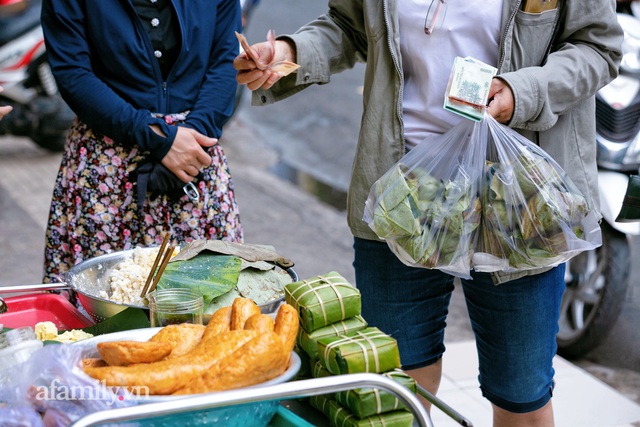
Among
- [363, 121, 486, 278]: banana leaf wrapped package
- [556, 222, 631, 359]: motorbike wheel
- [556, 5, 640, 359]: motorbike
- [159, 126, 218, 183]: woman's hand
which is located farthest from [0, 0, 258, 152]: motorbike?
[363, 121, 486, 278]: banana leaf wrapped package

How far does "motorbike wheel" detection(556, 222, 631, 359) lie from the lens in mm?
3613

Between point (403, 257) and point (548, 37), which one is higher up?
point (548, 37)

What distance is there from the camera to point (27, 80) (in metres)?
6.31

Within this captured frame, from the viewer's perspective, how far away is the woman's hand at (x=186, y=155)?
253 centimetres

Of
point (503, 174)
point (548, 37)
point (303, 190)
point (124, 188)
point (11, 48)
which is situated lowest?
point (303, 190)

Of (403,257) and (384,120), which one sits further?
(384,120)

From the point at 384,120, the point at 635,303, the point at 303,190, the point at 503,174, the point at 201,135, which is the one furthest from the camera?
the point at 303,190

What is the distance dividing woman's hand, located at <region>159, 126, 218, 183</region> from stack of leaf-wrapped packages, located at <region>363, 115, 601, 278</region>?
0.87 meters

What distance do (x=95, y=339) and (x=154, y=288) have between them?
1.01 feet

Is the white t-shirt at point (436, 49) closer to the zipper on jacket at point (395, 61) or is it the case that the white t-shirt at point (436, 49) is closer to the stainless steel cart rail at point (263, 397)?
the zipper on jacket at point (395, 61)

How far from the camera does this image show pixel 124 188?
2.58 metres

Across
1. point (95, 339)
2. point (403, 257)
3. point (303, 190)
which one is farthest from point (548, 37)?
point (303, 190)

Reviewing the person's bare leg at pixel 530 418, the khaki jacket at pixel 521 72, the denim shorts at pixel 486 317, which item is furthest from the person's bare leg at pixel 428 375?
the khaki jacket at pixel 521 72

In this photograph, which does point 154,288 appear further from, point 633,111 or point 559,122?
point 633,111
